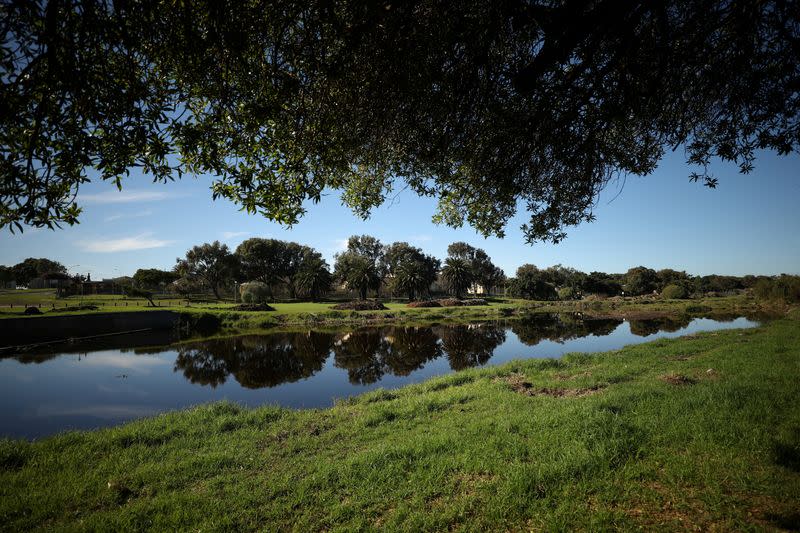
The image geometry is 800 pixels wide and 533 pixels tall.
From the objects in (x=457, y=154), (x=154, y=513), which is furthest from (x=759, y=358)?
(x=154, y=513)

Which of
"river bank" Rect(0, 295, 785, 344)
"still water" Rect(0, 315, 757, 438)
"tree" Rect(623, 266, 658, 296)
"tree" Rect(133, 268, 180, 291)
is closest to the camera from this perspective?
"still water" Rect(0, 315, 757, 438)

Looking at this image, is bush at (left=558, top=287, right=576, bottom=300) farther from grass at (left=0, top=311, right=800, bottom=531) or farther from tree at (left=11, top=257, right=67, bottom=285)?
tree at (left=11, top=257, right=67, bottom=285)

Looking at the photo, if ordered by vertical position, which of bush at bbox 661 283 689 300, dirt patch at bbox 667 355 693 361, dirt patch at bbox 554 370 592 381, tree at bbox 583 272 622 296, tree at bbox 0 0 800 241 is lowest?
dirt patch at bbox 554 370 592 381

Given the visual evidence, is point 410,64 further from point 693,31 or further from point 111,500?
point 111,500

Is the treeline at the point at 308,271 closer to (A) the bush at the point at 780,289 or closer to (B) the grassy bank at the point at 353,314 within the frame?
(B) the grassy bank at the point at 353,314

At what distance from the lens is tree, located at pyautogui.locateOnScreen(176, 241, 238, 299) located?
89750 mm

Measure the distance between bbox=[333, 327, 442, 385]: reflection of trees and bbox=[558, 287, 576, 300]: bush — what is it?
67532mm

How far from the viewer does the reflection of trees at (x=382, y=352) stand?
20.4 metres

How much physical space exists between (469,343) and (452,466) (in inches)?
948

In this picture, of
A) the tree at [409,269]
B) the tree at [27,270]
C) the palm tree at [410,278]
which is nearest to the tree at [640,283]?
the tree at [409,269]

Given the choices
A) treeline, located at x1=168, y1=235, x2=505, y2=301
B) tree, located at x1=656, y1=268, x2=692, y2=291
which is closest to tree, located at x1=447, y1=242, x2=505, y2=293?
treeline, located at x1=168, y1=235, x2=505, y2=301

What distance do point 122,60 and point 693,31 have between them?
26.4ft

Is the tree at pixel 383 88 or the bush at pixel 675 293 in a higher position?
the tree at pixel 383 88

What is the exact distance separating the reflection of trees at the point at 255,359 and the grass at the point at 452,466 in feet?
27.1
